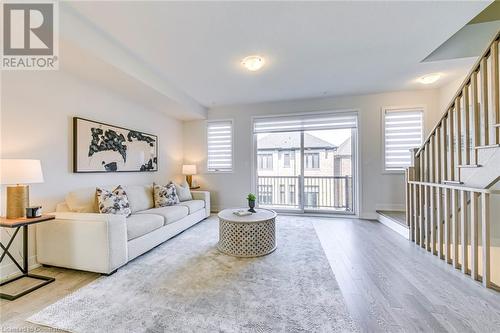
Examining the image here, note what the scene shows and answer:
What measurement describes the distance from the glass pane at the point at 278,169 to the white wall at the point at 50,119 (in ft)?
10.0

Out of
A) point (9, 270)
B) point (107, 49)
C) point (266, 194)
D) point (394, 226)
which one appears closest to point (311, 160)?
point (266, 194)

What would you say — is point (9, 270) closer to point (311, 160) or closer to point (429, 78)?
point (311, 160)

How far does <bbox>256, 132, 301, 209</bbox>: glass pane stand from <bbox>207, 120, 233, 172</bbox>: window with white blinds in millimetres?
744

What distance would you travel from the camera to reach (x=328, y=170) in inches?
200

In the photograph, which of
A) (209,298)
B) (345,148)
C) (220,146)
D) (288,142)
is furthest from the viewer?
(220,146)

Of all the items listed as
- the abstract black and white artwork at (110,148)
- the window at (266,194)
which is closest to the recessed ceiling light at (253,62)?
the abstract black and white artwork at (110,148)

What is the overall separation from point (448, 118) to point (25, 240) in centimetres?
498

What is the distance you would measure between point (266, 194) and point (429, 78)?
3.97 m

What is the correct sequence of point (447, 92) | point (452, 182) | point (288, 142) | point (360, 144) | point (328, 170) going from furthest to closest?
point (288, 142) → point (328, 170) → point (360, 144) → point (447, 92) → point (452, 182)

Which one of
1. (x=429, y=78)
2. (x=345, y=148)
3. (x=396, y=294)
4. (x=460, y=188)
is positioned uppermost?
(x=429, y=78)

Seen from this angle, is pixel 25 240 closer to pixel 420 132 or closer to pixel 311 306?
pixel 311 306

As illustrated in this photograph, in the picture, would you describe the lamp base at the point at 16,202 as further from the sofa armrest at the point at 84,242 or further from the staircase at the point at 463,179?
the staircase at the point at 463,179

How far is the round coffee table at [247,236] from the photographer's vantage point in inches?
107

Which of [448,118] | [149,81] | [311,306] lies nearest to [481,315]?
[311,306]
